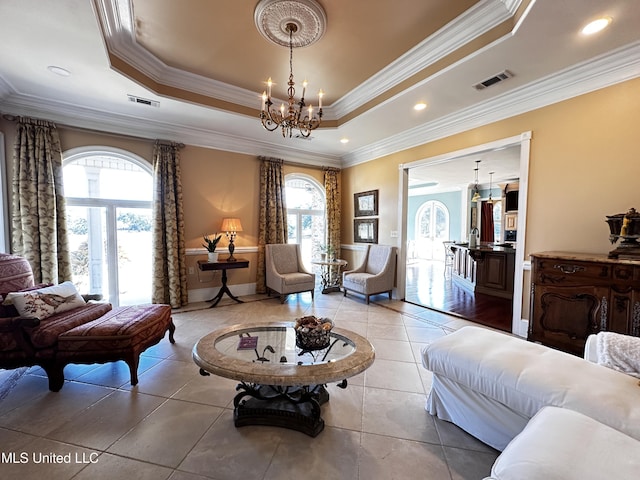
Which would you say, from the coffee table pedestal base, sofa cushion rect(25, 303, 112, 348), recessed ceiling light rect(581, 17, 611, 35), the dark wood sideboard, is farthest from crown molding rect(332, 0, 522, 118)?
sofa cushion rect(25, 303, 112, 348)

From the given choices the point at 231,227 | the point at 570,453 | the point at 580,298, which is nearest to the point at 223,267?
the point at 231,227

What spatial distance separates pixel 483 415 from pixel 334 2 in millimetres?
3207

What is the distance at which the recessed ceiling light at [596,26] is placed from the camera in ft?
6.82

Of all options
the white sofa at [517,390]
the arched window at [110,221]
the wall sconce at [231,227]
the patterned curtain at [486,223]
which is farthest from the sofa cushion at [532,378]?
the patterned curtain at [486,223]

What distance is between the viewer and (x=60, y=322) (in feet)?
7.50

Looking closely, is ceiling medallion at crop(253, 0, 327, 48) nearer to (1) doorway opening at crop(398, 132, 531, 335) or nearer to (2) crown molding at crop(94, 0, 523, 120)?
(2) crown molding at crop(94, 0, 523, 120)

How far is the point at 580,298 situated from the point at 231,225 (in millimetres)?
4482

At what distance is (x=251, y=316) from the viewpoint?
13.1 feet

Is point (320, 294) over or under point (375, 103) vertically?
under

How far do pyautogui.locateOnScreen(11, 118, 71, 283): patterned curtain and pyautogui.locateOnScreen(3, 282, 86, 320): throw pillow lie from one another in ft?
4.09

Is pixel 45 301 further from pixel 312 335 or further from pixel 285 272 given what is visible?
pixel 285 272

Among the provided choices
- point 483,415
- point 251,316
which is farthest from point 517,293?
point 251,316

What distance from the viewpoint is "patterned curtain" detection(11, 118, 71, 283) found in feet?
11.1

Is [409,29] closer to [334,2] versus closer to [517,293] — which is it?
[334,2]
